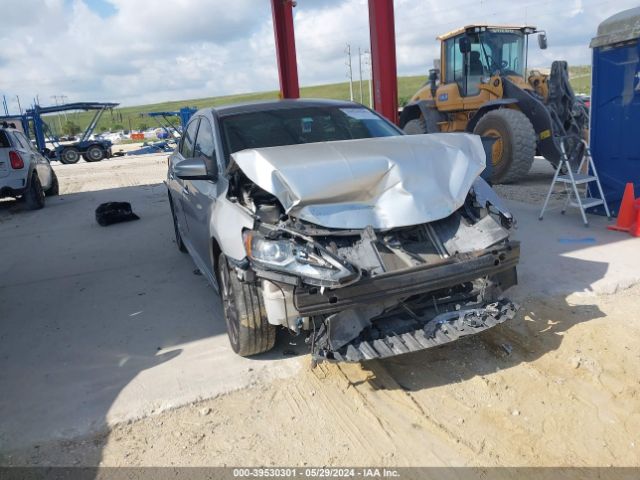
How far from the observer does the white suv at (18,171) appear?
1027 cm

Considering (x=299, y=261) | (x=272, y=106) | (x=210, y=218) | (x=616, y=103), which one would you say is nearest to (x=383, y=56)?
(x=616, y=103)

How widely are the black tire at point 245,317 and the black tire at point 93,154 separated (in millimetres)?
24602

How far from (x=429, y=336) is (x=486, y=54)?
29.3 ft

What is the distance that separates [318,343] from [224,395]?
752 mm

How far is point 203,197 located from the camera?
4199 millimetres

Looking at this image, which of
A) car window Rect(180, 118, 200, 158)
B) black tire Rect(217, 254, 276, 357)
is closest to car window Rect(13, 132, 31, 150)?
car window Rect(180, 118, 200, 158)

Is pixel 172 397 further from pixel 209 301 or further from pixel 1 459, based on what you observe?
pixel 209 301

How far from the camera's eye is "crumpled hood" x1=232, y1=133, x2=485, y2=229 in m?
3.18

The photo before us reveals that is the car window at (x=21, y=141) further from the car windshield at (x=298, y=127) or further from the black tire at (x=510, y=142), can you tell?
the black tire at (x=510, y=142)

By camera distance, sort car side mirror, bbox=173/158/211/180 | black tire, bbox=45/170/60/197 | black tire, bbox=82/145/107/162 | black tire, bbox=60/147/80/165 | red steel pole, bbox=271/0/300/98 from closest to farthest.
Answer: car side mirror, bbox=173/158/211/180
red steel pole, bbox=271/0/300/98
black tire, bbox=45/170/60/197
black tire, bbox=60/147/80/165
black tire, bbox=82/145/107/162

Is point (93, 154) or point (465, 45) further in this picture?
point (93, 154)

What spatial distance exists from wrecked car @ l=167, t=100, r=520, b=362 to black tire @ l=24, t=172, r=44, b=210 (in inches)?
334

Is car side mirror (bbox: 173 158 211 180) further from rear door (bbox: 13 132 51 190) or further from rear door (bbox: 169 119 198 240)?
rear door (bbox: 13 132 51 190)

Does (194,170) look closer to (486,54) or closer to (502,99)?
(502,99)
